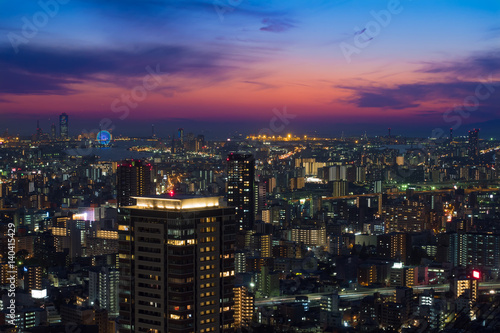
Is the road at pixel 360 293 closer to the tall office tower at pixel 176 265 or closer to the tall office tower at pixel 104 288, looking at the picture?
Result: the tall office tower at pixel 104 288

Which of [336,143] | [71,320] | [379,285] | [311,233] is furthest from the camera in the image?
[336,143]

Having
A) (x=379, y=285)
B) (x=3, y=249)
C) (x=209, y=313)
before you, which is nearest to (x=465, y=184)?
(x=379, y=285)

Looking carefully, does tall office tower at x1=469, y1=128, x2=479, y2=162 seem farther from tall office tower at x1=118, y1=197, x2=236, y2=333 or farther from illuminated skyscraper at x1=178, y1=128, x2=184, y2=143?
tall office tower at x1=118, y1=197, x2=236, y2=333

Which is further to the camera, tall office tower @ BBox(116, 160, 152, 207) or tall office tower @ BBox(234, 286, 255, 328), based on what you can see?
tall office tower @ BBox(116, 160, 152, 207)

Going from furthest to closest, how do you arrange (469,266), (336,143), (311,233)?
(336,143)
(311,233)
(469,266)

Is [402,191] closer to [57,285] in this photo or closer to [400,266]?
[400,266]

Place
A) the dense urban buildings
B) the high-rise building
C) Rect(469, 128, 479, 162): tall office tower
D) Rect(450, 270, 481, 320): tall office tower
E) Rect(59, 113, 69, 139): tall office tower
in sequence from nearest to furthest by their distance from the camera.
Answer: the dense urban buildings, Rect(450, 270, 481, 320): tall office tower, the high-rise building, Rect(59, 113, 69, 139): tall office tower, Rect(469, 128, 479, 162): tall office tower

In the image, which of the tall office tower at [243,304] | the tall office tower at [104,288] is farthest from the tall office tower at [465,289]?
the tall office tower at [104,288]

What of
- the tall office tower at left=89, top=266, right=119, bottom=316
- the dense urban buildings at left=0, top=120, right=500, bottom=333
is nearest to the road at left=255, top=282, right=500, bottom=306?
the dense urban buildings at left=0, top=120, right=500, bottom=333
